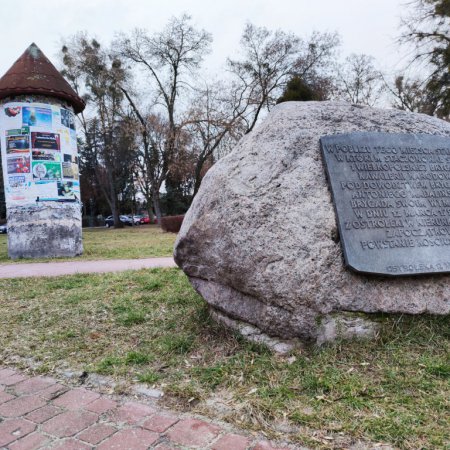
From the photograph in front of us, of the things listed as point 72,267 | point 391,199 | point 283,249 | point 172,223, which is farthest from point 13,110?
point 172,223

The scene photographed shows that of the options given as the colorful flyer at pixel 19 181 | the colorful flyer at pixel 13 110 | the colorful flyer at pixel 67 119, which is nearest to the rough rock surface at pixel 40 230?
the colorful flyer at pixel 19 181

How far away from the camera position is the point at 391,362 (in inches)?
102

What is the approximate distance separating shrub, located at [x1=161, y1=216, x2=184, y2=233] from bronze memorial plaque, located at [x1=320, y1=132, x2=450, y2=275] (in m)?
15.9

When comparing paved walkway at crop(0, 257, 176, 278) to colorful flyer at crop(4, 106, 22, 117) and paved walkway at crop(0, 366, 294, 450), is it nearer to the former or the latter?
colorful flyer at crop(4, 106, 22, 117)

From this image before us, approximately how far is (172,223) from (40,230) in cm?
Result: 1028

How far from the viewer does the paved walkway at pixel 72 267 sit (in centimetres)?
714

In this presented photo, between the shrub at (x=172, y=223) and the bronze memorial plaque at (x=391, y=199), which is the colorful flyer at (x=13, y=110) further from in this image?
the shrub at (x=172, y=223)

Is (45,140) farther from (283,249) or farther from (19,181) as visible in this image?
(283,249)

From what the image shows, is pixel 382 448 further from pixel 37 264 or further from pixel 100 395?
pixel 37 264

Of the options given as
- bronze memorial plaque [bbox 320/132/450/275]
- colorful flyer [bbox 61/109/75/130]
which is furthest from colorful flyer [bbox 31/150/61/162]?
bronze memorial plaque [bbox 320/132/450/275]

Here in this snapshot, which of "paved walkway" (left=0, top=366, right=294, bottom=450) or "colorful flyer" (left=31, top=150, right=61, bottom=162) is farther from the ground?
"colorful flyer" (left=31, top=150, right=61, bottom=162)

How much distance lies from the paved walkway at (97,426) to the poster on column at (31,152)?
25.2 ft

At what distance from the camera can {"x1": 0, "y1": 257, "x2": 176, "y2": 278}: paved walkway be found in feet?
23.4

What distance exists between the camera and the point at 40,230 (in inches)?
373
